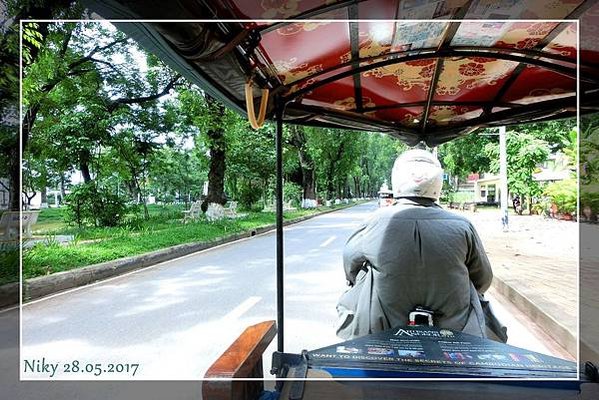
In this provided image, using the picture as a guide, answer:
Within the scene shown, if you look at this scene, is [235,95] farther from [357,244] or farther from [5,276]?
[5,276]

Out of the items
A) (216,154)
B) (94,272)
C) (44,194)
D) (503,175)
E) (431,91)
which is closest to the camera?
(431,91)

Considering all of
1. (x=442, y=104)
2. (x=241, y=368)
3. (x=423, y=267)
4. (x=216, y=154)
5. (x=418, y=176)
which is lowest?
(x=241, y=368)

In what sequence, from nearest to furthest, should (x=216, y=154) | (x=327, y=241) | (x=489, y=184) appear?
(x=489, y=184) → (x=327, y=241) → (x=216, y=154)

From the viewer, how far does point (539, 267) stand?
18.0 ft

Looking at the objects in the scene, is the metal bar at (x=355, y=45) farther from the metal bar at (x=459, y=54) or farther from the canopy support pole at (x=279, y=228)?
the canopy support pole at (x=279, y=228)

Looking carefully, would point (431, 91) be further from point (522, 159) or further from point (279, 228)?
point (522, 159)

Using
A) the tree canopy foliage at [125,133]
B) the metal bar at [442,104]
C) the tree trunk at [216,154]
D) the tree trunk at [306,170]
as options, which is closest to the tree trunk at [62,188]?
the tree canopy foliage at [125,133]

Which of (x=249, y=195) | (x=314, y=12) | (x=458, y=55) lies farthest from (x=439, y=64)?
(x=249, y=195)

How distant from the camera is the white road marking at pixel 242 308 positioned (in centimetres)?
386

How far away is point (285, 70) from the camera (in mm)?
1908

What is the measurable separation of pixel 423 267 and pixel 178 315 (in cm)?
311

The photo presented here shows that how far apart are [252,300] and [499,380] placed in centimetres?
373

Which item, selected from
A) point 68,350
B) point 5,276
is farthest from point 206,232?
point 68,350

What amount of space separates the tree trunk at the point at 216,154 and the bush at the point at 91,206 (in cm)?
295
